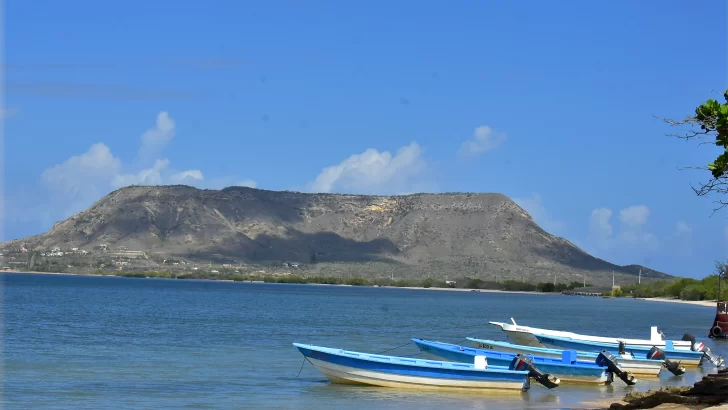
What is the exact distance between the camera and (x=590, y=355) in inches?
1374

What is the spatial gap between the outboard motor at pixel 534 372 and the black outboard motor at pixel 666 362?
6691mm

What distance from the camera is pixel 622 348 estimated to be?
113ft

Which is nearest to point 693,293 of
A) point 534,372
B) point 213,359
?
point 213,359

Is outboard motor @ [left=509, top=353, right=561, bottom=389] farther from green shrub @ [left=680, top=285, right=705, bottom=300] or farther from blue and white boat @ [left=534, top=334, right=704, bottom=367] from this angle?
green shrub @ [left=680, top=285, right=705, bottom=300]

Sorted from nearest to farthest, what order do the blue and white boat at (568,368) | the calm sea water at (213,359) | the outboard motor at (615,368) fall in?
the calm sea water at (213,359), the outboard motor at (615,368), the blue and white boat at (568,368)

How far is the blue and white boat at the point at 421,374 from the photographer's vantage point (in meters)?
28.3

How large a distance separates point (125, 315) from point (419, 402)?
44.2 m

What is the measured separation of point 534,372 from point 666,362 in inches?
298

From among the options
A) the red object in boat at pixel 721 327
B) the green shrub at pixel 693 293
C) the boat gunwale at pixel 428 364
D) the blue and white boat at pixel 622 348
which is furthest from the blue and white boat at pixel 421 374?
the green shrub at pixel 693 293

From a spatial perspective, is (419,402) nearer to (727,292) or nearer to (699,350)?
(699,350)

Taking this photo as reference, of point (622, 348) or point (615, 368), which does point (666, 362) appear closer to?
point (622, 348)

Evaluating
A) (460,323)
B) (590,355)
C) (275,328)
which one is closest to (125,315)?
(275,328)

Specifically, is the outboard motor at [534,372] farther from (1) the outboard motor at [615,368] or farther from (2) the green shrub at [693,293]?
(2) the green shrub at [693,293]

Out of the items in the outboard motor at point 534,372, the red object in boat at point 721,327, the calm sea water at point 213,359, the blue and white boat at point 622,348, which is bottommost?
the calm sea water at point 213,359
